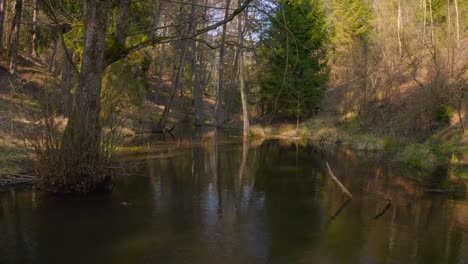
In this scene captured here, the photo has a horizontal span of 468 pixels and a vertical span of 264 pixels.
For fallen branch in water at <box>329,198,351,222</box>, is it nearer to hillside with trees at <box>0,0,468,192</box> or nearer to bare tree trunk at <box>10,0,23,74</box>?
hillside with trees at <box>0,0,468,192</box>

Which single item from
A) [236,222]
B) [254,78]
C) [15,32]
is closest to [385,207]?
[236,222]

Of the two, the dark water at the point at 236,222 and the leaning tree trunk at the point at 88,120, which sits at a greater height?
the leaning tree trunk at the point at 88,120

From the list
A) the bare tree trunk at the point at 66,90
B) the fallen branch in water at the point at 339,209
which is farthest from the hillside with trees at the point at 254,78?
the fallen branch in water at the point at 339,209

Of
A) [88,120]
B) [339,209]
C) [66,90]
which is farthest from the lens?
[66,90]

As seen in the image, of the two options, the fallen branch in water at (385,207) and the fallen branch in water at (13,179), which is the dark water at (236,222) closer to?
the fallen branch in water at (385,207)

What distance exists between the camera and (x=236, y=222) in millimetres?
9102

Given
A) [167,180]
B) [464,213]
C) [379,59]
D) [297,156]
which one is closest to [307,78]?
[379,59]

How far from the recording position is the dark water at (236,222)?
7.24 metres

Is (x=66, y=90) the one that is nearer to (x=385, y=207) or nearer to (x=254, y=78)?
(x=385, y=207)

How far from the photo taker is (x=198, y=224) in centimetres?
890

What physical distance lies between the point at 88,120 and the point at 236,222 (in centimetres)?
400

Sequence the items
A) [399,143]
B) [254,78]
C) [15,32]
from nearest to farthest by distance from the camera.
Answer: [399,143], [15,32], [254,78]

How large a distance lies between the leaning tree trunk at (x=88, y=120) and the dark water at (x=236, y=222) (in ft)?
1.65

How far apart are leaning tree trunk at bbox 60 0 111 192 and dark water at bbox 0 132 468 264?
503 mm
